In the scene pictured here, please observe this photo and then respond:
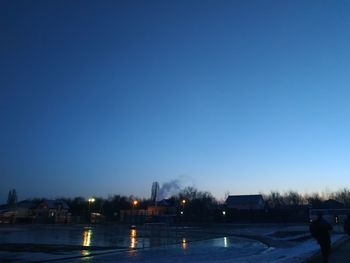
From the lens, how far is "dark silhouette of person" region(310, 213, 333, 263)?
48.5ft

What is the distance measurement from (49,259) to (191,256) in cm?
621

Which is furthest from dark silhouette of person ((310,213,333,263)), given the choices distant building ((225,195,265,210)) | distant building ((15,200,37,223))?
distant building ((225,195,265,210))

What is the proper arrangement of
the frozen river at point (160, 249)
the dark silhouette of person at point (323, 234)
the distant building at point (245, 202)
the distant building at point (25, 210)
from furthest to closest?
the distant building at point (245, 202)
the distant building at point (25, 210)
the frozen river at point (160, 249)
the dark silhouette of person at point (323, 234)

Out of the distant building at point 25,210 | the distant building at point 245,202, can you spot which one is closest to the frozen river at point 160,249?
the distant building at point 25,210

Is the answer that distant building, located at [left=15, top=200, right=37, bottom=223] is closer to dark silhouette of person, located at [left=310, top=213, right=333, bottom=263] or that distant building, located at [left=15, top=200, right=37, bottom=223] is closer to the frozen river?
the frozen river

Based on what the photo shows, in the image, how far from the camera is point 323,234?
1502cm

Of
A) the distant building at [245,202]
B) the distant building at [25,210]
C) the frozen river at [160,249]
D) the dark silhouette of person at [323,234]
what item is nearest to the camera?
the dark silhouette of person at [323,234]

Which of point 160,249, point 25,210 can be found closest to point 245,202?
point 25,210

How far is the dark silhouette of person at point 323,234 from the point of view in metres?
14.8

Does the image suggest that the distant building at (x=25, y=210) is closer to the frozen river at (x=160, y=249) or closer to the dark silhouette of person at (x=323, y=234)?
the frozen river at (x=160, y=249)

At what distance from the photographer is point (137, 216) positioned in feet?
309

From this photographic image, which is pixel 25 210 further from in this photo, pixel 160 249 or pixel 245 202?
pixel 160 249

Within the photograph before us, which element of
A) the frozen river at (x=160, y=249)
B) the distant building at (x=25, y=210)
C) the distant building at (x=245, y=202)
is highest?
the distant building at (x=245, y=202)

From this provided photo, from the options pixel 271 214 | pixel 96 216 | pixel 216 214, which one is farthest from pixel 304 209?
pixel 96 216
